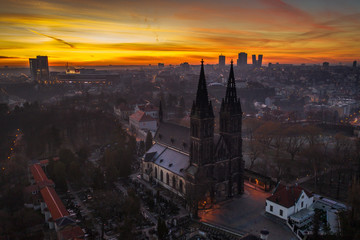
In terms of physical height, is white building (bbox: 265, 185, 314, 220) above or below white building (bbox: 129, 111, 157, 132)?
below

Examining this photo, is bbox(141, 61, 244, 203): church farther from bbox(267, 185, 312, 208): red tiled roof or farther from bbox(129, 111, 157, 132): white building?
bbox(129, 111, 157, 132): white building

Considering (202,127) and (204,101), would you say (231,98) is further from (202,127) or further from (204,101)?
(202,127)

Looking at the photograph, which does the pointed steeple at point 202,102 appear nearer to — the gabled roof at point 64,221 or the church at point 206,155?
the church at point 206,155

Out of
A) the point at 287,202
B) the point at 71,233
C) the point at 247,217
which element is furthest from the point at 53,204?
the point at 287,202

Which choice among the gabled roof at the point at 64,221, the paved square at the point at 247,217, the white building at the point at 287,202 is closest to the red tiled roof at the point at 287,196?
the white building at the point at 287,202

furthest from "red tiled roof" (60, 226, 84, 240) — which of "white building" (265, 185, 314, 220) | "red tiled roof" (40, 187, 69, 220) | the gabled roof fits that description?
"white building" (265, 185, 314, 220)

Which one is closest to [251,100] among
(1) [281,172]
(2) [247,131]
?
(2) [247,131]
